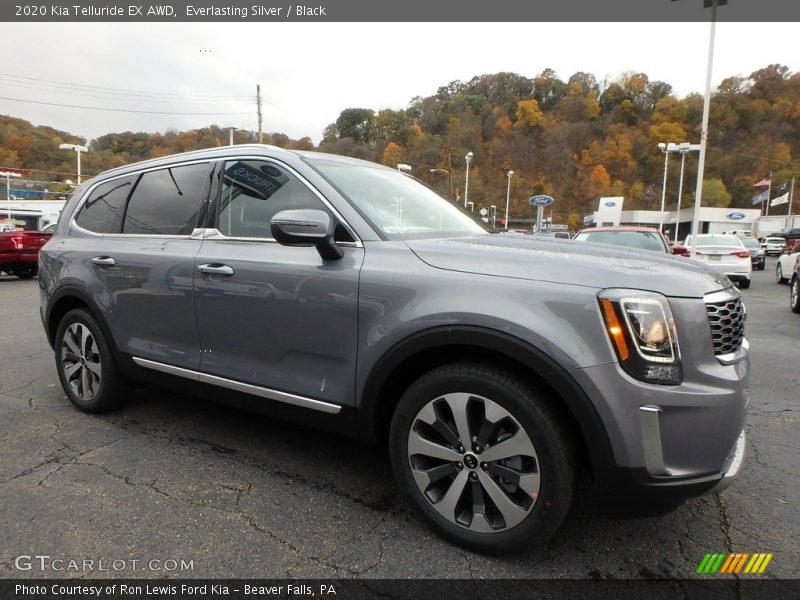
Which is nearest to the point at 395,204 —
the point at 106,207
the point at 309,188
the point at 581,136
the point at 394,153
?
the point at 309,188

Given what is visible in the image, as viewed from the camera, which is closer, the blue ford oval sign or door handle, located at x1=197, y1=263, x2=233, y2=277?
door handle, located at x1=197, y1=263, x2=233, y2=277

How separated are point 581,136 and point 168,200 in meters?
107

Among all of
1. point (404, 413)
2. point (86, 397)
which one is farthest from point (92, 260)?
point (404, 413)

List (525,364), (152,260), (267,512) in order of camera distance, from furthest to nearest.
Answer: (152,260), (267,512), (525,364)

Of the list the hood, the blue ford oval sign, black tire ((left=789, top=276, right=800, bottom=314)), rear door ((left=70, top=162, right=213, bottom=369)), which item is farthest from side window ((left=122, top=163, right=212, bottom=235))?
the blue ford oval sign

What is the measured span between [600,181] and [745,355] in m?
99.7

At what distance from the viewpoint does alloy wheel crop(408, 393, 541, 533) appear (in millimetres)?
1977

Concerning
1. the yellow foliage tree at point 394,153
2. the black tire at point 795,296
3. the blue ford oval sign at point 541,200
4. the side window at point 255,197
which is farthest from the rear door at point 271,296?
the yellow foliage tree at point 394,153

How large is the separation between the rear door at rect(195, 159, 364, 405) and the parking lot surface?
58cm

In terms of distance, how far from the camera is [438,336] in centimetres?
204

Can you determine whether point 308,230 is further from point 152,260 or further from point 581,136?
point 581,136

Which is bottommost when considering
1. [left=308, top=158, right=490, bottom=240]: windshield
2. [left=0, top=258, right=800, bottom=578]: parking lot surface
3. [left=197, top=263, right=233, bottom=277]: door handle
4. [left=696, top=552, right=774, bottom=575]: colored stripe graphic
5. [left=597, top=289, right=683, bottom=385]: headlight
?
[left=0, top=258, right=800, bottom=578]: parking lot surface

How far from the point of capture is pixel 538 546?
203cm

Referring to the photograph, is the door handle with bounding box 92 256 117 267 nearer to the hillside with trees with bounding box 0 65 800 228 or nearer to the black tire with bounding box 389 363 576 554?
the black tire with bounding box 389 363 576 554
